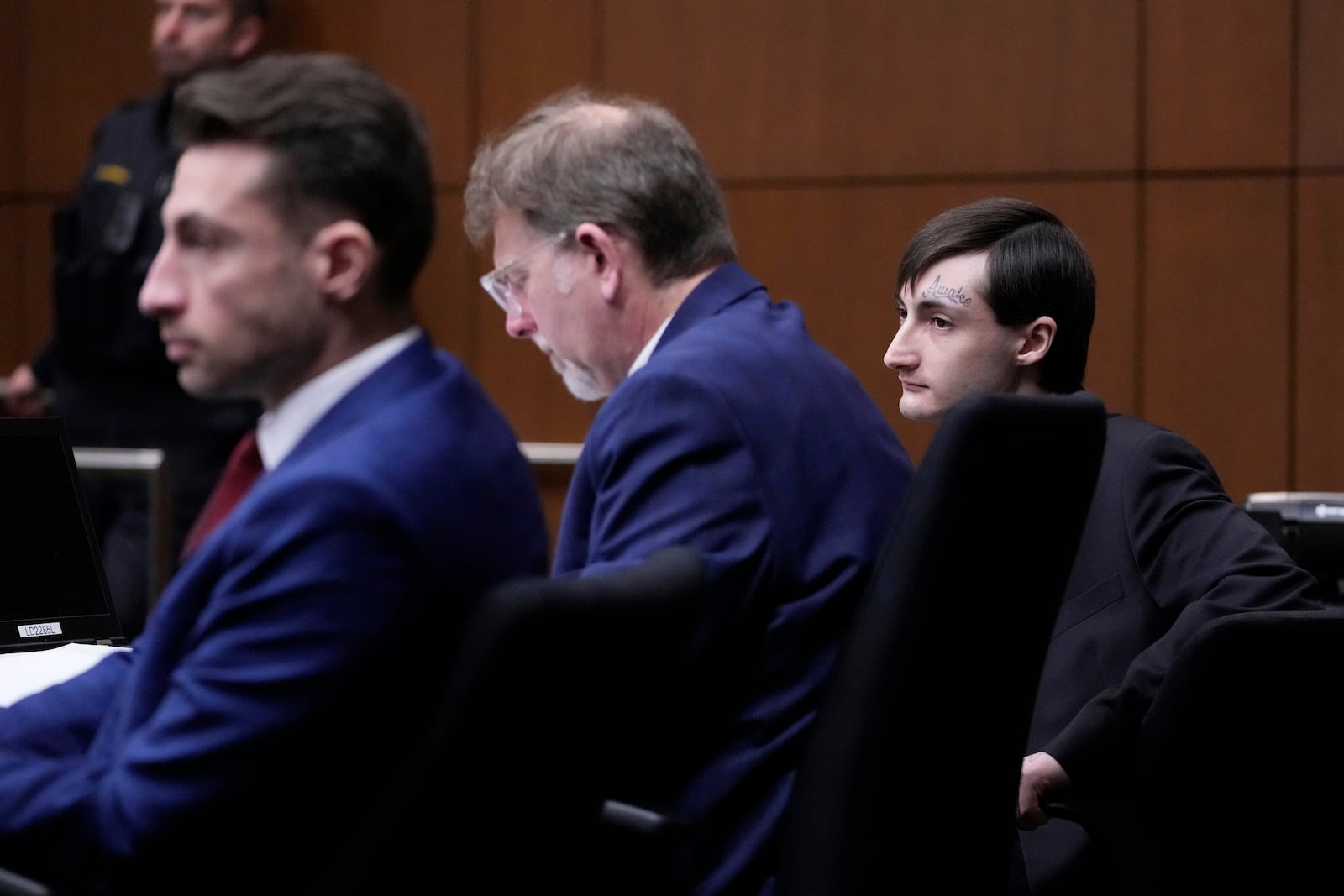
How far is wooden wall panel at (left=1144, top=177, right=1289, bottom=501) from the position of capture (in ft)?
13.9

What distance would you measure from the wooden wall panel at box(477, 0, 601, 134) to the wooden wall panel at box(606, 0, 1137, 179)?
8 centimetres

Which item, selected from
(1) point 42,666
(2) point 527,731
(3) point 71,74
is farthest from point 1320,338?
(3) point 71,74

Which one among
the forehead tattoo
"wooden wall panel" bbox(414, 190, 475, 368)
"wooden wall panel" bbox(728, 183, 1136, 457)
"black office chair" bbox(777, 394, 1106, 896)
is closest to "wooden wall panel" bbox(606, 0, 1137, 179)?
"wooden wall panel" bbox(728, 183, 1136, 457)

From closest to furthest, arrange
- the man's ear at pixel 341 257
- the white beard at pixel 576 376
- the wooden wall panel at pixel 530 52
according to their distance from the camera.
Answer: the man's ear at pixel 341 257
the white beard at pixel 576 376
the wooden wall panel at pixel 530 52

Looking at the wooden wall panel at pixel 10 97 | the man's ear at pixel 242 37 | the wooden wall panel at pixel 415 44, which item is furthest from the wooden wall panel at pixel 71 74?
the man's ear at pixel 242 37

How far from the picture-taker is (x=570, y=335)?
2.11 meters

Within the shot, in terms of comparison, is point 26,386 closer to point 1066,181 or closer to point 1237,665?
point 1066,181

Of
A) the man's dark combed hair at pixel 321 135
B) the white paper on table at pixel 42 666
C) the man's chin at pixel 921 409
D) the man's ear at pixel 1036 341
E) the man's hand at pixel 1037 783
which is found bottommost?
the man's hand at pixel 1037 783

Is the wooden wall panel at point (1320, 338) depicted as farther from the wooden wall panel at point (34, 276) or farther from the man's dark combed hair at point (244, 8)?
the wooden wall panel at point (34, 276)

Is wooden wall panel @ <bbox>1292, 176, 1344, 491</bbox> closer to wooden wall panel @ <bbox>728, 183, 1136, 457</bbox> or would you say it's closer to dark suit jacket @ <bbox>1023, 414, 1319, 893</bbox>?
wooden wall panel @ <bbox>728, 183, 1136, 457</bbox>

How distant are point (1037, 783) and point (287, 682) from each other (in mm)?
1049

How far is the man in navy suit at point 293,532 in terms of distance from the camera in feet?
3.74

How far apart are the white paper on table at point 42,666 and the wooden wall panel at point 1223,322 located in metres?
3.05

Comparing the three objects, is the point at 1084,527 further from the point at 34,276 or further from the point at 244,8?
the point at 34,276
